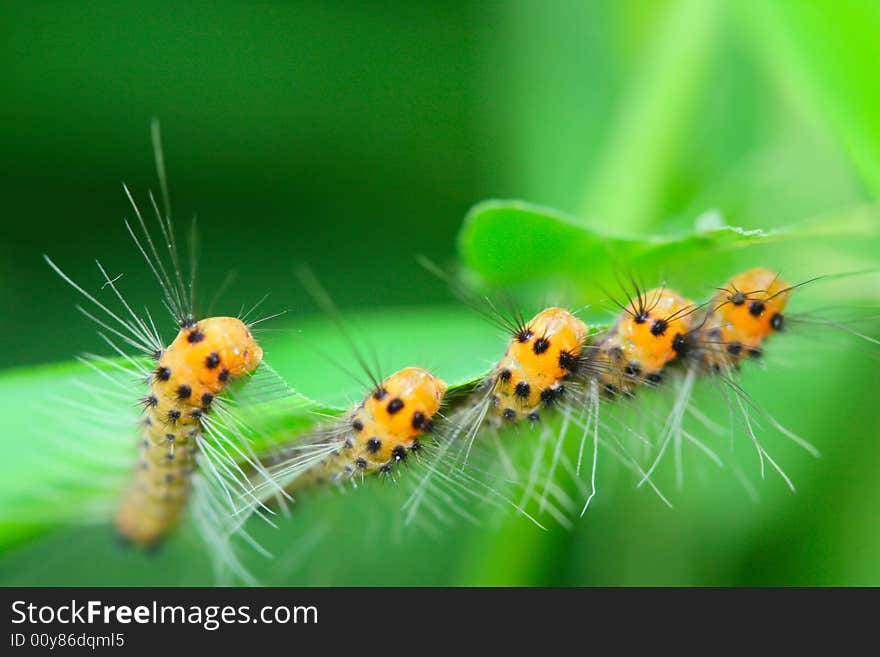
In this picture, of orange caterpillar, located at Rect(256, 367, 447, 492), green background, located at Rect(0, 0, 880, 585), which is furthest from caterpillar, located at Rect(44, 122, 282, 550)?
green background, located at Rect(0, 0, 880, 585)

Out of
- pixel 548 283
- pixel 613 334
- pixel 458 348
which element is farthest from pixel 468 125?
pixel 613 334

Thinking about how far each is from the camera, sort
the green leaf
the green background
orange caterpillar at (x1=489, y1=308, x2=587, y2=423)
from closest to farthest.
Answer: the green leaf, orange caterpillar at (x1=489, y1=308, x2=587, y2=423), the green background

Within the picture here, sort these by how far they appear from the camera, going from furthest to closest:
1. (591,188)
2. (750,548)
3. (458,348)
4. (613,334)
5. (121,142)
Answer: (121,142), (591,188), (750,548), (458,348), (613,334)

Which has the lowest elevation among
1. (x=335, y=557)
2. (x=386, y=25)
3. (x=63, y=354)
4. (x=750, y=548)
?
(x=750, y=548)

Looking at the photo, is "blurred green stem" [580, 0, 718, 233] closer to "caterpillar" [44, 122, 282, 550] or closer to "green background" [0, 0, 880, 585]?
"green background" [0, 0, 880, 585]

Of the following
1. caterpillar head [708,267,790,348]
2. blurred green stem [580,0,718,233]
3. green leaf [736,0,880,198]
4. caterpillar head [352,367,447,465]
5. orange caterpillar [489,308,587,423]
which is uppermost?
blurred green stem [580,0,718,233]

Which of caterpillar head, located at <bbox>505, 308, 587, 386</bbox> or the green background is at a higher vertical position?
the green background

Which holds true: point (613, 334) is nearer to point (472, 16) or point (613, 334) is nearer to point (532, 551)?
point (532, 551)
